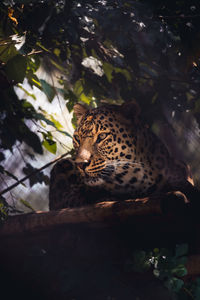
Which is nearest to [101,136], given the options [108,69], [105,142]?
[105,142]

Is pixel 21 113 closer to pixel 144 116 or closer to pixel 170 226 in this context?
pixel 144 116

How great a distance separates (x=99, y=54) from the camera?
142 centimetres

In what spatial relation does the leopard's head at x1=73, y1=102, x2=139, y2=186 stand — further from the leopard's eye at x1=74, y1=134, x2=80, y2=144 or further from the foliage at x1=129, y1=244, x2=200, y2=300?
the foliage at x1=129, y1=244, x2=200, y2=300

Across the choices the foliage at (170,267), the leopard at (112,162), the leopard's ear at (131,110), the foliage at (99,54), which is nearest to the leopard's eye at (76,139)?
the leopard at (112,162)

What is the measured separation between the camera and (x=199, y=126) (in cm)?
133

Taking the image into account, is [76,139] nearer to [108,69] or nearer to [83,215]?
[108,69]

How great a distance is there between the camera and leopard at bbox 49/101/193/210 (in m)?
1.41

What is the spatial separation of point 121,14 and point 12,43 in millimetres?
406

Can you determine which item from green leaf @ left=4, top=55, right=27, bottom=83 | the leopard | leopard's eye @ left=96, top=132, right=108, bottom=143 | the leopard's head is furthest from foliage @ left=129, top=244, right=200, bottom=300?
green leaf @ left=4, top=55, right=27, bottom=83

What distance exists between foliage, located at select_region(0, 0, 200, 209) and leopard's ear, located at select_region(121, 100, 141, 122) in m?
0.03

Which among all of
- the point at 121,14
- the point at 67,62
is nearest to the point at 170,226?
the point at 121,14

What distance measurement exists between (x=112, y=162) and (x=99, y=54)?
0.43 meters

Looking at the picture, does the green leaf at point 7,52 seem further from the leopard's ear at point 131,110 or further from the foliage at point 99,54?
the leopard's ear at point 131,110

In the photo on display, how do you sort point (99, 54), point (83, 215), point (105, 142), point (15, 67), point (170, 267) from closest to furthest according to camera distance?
point (170, 267) < point (83, 215) < point (15, 67) < point (99, 54) < point (105, 142)
